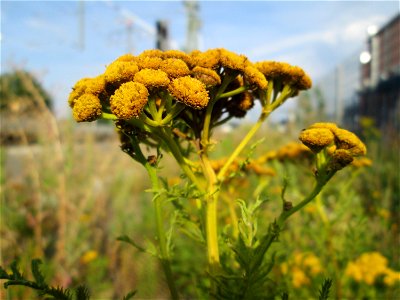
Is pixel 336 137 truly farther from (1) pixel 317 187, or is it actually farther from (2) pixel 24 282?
(2) pixel 24 282

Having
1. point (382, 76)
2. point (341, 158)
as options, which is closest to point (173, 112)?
point (341, 158)

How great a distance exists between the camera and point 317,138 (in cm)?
137

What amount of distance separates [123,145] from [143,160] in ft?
0.34

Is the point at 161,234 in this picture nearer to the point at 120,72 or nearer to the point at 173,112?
the point at 173,112

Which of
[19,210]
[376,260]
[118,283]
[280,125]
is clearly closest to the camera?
[376,260]

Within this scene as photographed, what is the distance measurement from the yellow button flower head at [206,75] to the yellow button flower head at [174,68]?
0.03m

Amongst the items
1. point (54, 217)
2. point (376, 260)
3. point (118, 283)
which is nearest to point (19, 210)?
point (54, 217)

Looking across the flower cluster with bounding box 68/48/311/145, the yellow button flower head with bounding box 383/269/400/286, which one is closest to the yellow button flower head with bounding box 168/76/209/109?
the flower cluster with bounding box 68/48/311/145

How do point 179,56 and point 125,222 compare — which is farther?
point 125,222

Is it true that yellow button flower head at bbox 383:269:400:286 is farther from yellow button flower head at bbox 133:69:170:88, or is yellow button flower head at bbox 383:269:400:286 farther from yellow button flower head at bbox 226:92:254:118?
yellow button flower head at bbox 133:69:170:88

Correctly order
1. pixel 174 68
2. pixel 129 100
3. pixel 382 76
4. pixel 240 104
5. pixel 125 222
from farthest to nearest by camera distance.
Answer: pixel 382 76 < pixel 125 222 < pixel 240 104 < pixel 174 68 < pixel 129 100

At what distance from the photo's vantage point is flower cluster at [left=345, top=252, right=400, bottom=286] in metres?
3.13

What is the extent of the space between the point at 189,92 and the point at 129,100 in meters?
0.17

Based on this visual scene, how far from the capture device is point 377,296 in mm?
3336
